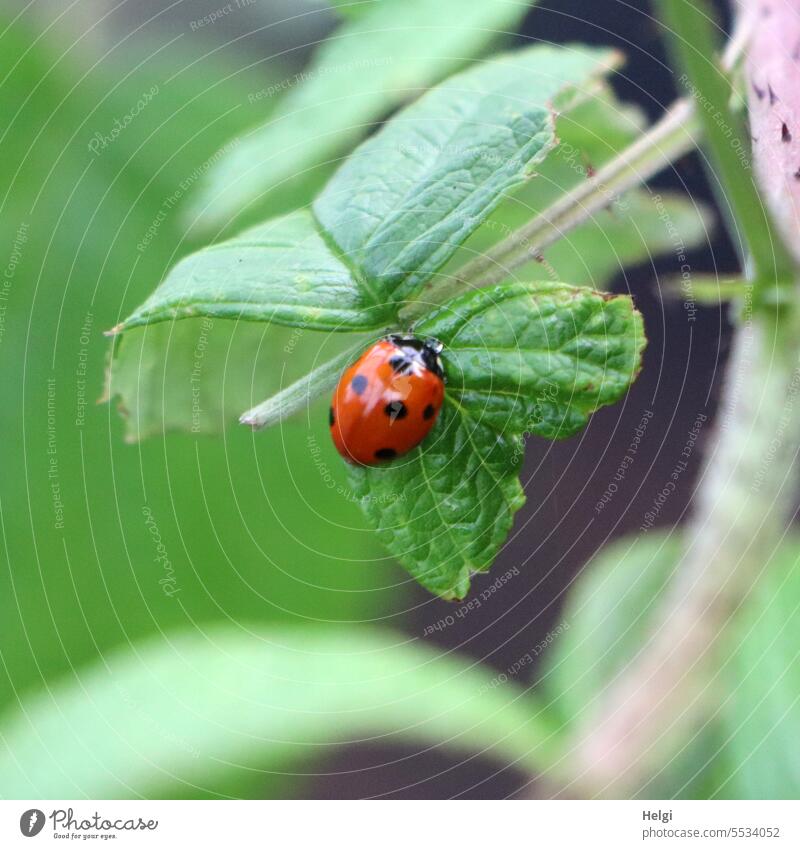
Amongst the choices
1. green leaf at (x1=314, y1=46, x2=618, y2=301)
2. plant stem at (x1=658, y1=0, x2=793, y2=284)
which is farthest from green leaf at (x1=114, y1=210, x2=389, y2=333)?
plant stem at (x1=658, y1=0, x2=793, y2=284)

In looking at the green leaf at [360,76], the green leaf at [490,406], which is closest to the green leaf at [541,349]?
the green leaf at [490,406]

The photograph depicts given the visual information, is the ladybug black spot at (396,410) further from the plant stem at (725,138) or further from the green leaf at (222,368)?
the plant stem at (725,138)

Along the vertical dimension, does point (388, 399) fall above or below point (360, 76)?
below

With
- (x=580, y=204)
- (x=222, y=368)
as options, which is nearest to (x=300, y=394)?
(x=222, y=368)

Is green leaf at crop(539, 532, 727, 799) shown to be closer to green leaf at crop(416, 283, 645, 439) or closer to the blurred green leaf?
the blurred green leaf

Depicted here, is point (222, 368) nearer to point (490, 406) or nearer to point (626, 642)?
point (490, 406)

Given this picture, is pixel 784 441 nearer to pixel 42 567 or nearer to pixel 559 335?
pixel 559 335
